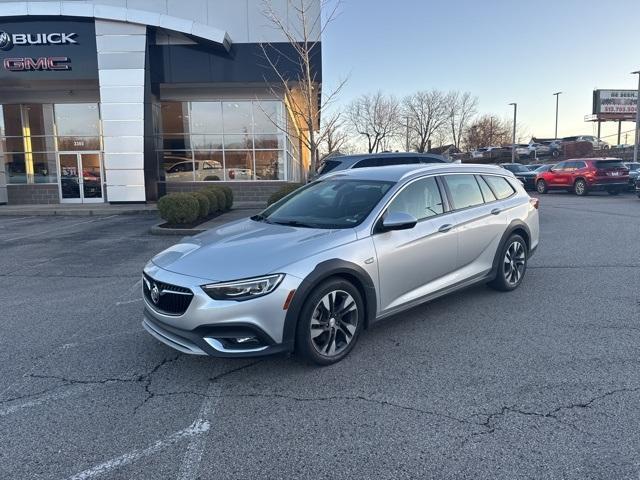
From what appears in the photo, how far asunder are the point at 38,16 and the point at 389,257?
755 inches

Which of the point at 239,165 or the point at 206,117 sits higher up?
the point at 206,117

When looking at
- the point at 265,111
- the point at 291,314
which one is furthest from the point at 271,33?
the point at 291,314

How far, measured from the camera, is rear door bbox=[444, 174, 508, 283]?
5109 mm

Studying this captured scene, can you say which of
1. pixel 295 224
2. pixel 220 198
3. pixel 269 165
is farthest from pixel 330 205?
pixel 269 165

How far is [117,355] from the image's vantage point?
4.27 meters

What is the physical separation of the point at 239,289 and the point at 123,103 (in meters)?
16.9

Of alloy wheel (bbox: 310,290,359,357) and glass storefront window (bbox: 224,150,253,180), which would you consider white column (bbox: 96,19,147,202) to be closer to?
glass storefront window (bbox: 224,150,253,180)

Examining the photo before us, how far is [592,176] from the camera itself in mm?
21016

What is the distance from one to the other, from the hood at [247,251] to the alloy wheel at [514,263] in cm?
274

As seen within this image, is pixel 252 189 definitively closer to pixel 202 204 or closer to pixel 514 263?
pixel 202 204

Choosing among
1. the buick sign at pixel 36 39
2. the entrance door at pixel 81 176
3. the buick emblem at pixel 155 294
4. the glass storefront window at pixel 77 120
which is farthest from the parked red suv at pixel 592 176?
the buick emblem at pixel 155 294

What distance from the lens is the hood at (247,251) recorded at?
140 inches

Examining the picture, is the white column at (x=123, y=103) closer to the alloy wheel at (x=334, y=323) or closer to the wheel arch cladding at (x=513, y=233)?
the wheel arch cladding at (x=513, y=233)

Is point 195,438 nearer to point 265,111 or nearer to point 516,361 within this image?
point 516,361
